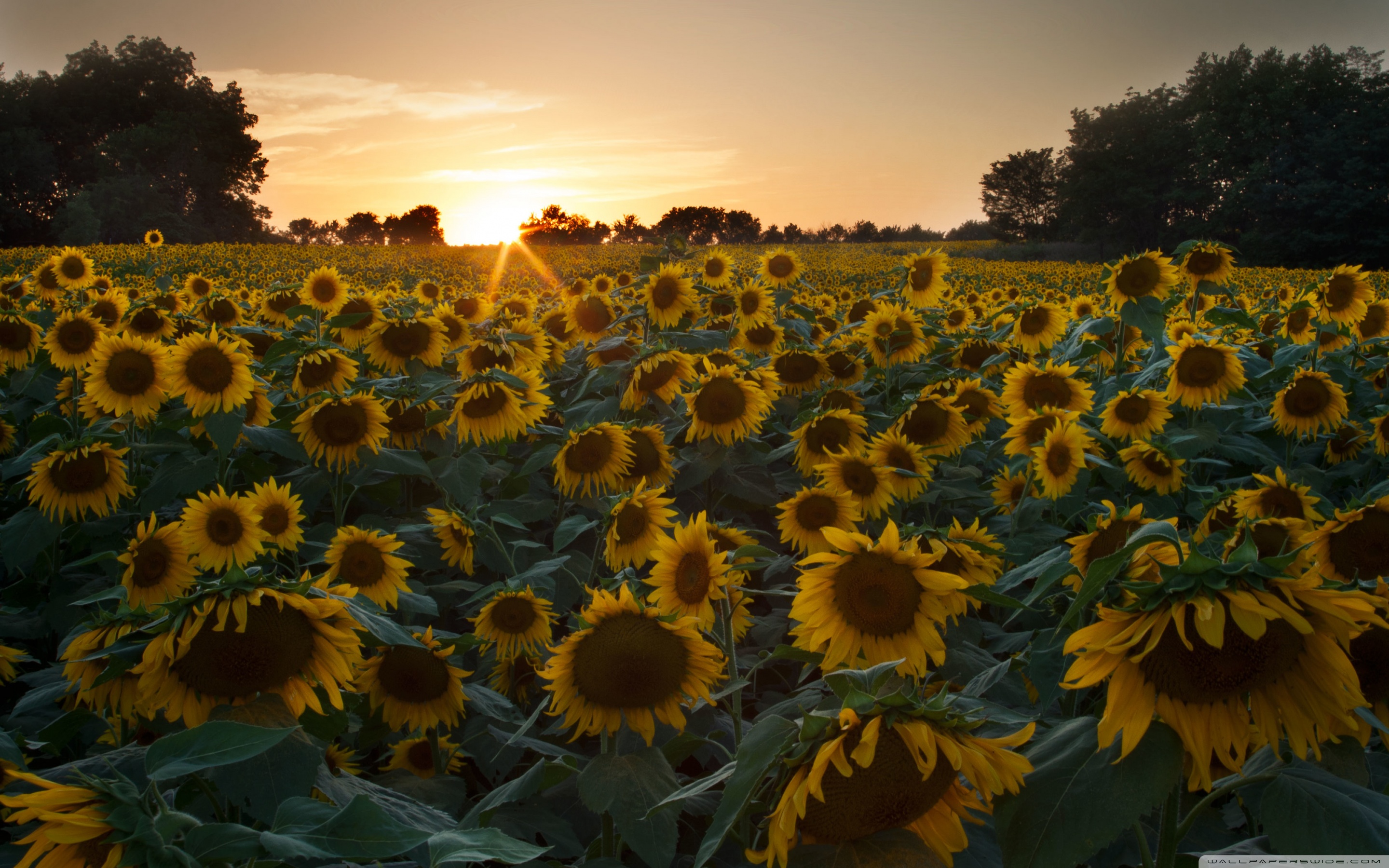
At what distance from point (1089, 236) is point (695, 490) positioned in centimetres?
6529

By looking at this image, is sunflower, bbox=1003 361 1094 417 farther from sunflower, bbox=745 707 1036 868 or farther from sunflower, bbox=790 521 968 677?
sunflower, bbox=745 707 1036 868

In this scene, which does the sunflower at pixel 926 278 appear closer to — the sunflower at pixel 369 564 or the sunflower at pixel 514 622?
the sunflower at pixel 514 622

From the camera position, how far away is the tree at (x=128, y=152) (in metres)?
49.5

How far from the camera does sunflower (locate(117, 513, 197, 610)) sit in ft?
8.06

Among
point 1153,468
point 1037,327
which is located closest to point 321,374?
point 1153,468

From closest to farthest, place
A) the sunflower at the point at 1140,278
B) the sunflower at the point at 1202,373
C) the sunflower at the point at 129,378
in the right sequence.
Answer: the sunflower at the point at 129,378 → the sunflower at the point at 1202,373 → the sunflower at the point at 1140,278

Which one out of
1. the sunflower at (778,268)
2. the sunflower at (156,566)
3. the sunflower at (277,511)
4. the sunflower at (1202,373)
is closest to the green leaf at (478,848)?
the sunflower at (156,566)

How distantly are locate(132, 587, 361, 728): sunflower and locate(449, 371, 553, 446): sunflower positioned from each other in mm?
2213

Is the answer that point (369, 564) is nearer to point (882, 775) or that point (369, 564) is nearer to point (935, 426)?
point (882, 775)

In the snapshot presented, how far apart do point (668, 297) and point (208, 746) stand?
4.15 meters

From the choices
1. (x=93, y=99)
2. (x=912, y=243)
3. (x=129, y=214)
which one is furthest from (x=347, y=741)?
(x=93, y=99)

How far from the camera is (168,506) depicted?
3.69m

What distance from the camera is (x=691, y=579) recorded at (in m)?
2.01

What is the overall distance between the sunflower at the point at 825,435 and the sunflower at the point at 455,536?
145 cm
